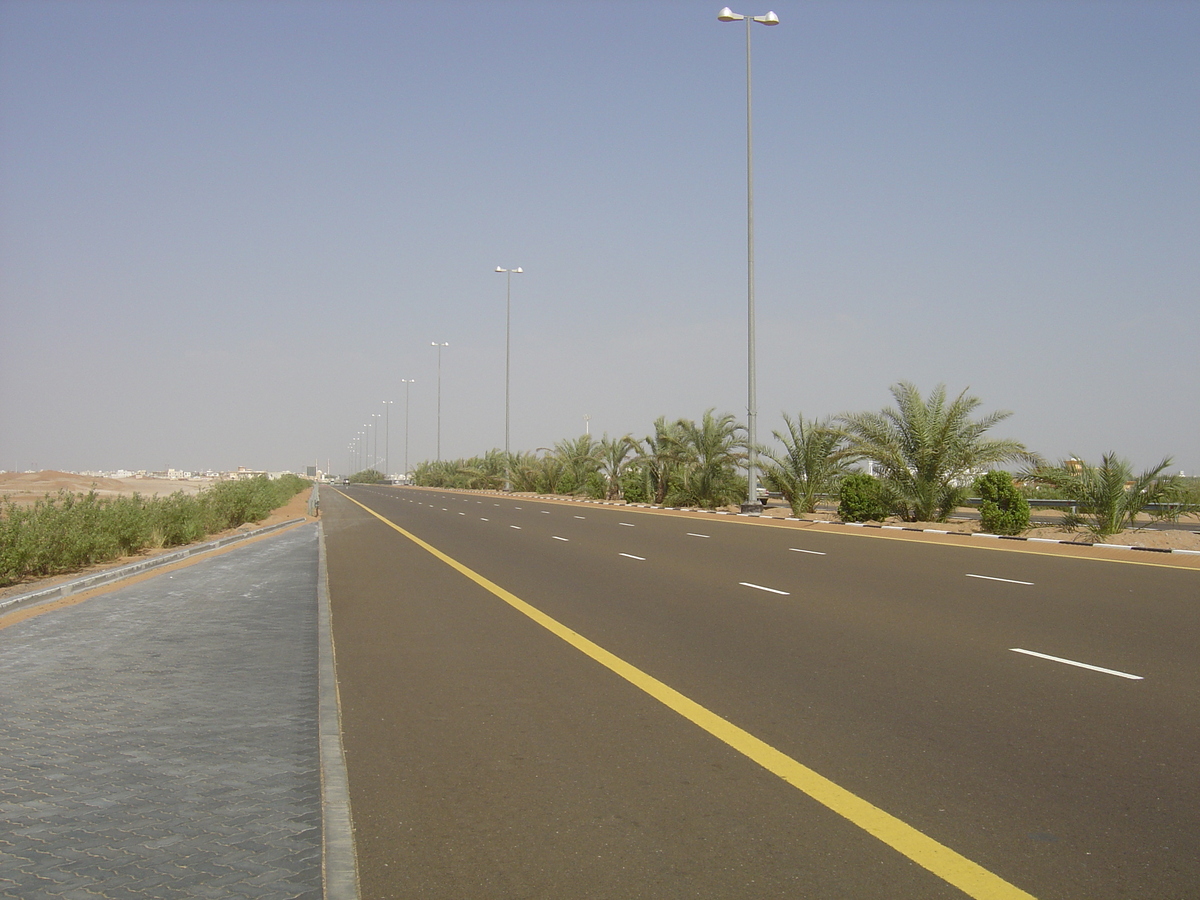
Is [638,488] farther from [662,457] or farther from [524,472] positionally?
[524,472]

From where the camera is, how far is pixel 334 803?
484 cm

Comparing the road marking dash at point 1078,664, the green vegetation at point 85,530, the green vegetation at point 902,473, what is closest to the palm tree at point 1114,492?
the green vegetation at point 902,473

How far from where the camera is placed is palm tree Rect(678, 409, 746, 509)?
138 feet

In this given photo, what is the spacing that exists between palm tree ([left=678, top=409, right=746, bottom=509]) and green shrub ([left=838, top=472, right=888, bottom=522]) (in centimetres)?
1008

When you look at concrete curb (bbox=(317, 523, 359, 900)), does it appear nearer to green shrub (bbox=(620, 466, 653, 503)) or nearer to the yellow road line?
the yellow road line

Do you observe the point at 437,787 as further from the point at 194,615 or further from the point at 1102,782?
the point at 194,615

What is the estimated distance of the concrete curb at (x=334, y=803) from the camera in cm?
395

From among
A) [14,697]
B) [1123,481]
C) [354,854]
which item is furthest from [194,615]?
[1123,481]

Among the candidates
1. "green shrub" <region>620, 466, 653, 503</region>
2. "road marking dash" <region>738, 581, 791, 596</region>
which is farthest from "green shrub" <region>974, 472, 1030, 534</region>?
"green shrub" <region>620, 466, 653, 503</region>

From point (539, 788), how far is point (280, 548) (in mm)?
18351

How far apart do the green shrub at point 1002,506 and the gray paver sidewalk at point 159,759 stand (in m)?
19.4

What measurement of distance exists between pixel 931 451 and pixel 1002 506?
3.56 meters

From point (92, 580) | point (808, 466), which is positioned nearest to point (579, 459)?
point (808, 466)

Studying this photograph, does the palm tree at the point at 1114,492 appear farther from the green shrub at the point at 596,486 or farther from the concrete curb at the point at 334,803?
the green shrub at the point at 596,486
